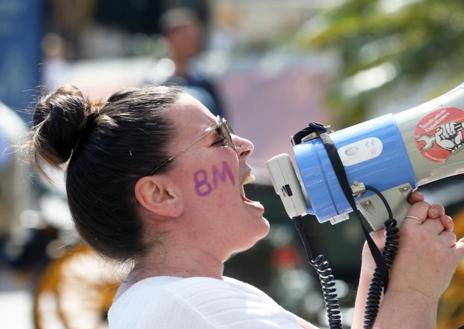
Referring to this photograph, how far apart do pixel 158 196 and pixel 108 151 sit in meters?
0.13

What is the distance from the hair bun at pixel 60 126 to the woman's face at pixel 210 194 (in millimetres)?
190

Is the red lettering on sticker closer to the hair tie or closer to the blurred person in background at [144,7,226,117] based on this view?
the hair tie

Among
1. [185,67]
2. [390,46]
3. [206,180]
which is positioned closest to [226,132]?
[206,180]

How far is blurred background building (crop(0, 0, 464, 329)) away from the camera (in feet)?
19.6

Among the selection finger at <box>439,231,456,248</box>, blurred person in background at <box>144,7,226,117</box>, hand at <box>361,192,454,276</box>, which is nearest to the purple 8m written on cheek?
hand at <box>361,192,454,276</box>

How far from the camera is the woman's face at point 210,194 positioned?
6.99 feet

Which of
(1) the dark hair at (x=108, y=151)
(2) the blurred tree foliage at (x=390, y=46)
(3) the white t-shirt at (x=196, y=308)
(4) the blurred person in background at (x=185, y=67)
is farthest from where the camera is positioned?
(2) the blurred tree foliage at (x=390, y=46)

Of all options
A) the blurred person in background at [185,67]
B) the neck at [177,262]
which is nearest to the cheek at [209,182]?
the neck at [177,262]

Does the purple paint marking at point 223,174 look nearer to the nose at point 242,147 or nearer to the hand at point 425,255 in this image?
the nose at point 242,147

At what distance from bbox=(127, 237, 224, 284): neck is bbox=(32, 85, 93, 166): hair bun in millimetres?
282

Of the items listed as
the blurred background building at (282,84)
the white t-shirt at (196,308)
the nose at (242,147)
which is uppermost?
the nose at (242,147)

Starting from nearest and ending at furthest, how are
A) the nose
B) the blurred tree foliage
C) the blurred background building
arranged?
the nose
the blurred background building
the blurred tree foliage

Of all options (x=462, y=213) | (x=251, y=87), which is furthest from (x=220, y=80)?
(x=462, y=213)

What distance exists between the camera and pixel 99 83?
526 inches
